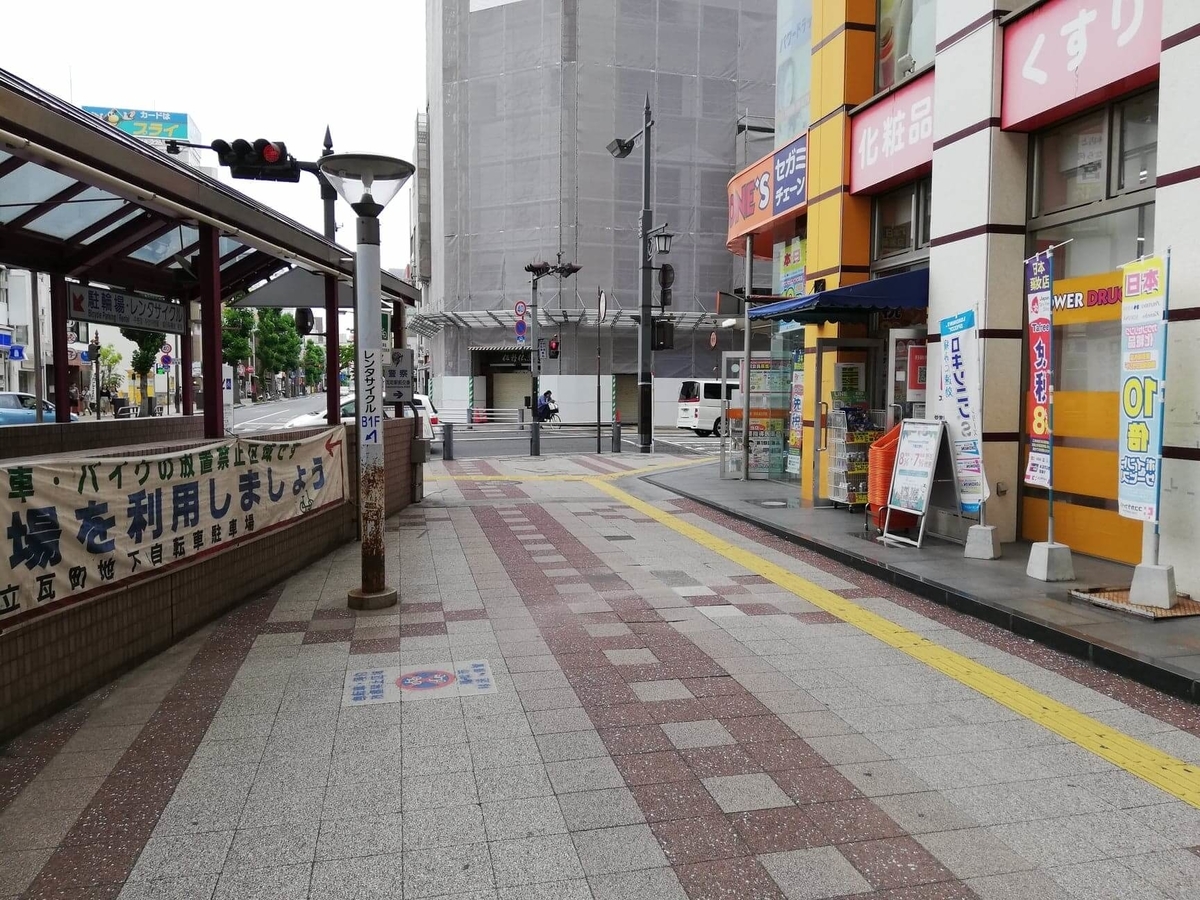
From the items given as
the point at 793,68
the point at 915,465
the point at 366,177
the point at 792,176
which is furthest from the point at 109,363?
the point at 915,465

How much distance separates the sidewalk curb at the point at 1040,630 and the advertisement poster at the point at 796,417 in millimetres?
4614

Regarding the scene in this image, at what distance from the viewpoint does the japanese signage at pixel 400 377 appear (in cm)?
1249

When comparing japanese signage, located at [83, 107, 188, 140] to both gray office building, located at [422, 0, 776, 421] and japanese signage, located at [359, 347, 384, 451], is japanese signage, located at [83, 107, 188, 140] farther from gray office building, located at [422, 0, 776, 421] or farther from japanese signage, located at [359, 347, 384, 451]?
japanese signage, located at [359, 347, 384, 451]

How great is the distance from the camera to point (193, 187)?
20.0 feet

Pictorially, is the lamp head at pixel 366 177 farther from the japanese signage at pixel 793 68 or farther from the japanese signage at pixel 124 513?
the japanese signage at pixel 793 68

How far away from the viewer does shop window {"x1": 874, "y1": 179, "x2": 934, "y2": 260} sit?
10.4 metres

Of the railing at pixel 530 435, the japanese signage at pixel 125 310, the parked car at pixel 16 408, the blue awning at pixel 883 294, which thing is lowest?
the railing at pixel 530 435

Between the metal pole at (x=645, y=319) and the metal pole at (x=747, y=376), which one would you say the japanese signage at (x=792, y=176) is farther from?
the metal pole at (x=645, y=319)

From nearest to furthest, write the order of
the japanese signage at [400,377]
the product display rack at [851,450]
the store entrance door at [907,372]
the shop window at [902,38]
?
the store entrance door at [907,372] → the shop window at [902,38] → the product display rack at [851,450] → the japanese signage at [400,377]

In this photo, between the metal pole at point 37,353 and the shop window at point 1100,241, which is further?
the metal pole at point 37,353

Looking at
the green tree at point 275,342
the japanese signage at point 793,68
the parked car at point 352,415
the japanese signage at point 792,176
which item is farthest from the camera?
the green tree at point 275,342

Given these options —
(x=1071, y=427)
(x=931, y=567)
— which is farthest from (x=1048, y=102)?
(x=931, y=567)

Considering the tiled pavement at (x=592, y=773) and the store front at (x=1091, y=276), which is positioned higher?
the store front at (x=1091, y=276)

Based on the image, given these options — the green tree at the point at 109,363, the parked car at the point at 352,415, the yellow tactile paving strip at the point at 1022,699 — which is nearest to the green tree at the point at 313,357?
the green tree at the point at 109,363
